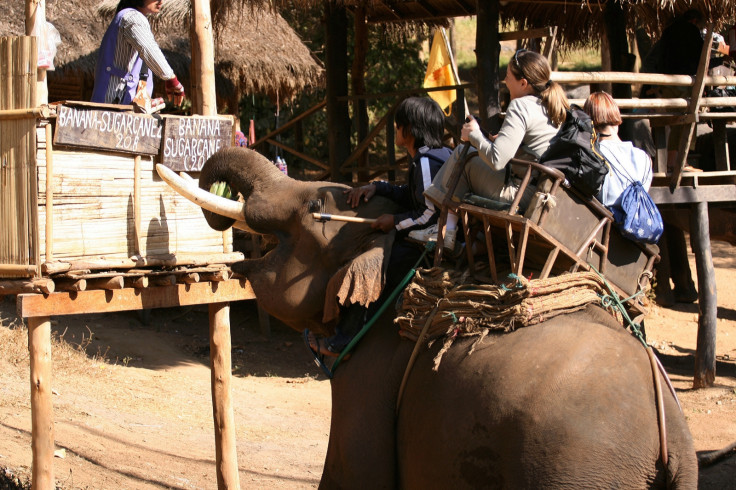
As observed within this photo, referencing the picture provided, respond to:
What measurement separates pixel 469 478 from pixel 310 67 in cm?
1193

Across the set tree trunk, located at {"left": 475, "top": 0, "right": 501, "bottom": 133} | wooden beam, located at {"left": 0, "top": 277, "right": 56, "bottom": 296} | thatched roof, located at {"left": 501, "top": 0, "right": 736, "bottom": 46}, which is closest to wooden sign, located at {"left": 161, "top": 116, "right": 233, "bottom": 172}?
wooden beam, located at {"left": 0, "top": 277, "right": 56, "bottom": 296}

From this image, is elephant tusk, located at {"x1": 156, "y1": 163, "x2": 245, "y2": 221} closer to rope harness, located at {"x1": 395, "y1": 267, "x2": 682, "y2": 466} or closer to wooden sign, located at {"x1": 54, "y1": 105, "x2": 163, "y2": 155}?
wooden sign, located at {"x1": 54, "y1": 105, "x2": 163, "y2": 155}

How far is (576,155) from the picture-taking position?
377 cm

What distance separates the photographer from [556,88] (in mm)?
4059

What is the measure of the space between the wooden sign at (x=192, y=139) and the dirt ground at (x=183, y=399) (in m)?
2.59

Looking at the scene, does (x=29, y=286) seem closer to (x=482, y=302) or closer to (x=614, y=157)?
(x=482, y=302)

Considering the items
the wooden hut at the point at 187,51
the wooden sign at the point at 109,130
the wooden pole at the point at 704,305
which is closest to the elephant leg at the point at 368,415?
the wooden sign at the point at 109,130

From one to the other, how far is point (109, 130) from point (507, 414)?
321 centimetres

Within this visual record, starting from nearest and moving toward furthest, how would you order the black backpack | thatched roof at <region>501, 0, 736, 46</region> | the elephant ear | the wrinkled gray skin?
the wrinkled gray skin, the black backpack, the elephant ear, thatched roof at <region>501, 0, 736, 46</region>

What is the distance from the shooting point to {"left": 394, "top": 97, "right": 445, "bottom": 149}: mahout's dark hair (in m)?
4.55

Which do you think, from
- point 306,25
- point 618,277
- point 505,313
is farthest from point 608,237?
point 306,25

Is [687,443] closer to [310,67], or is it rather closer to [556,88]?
[556,88]

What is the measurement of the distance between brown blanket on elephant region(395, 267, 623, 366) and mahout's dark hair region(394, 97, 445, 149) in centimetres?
86

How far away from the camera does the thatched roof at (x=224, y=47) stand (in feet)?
42.0
